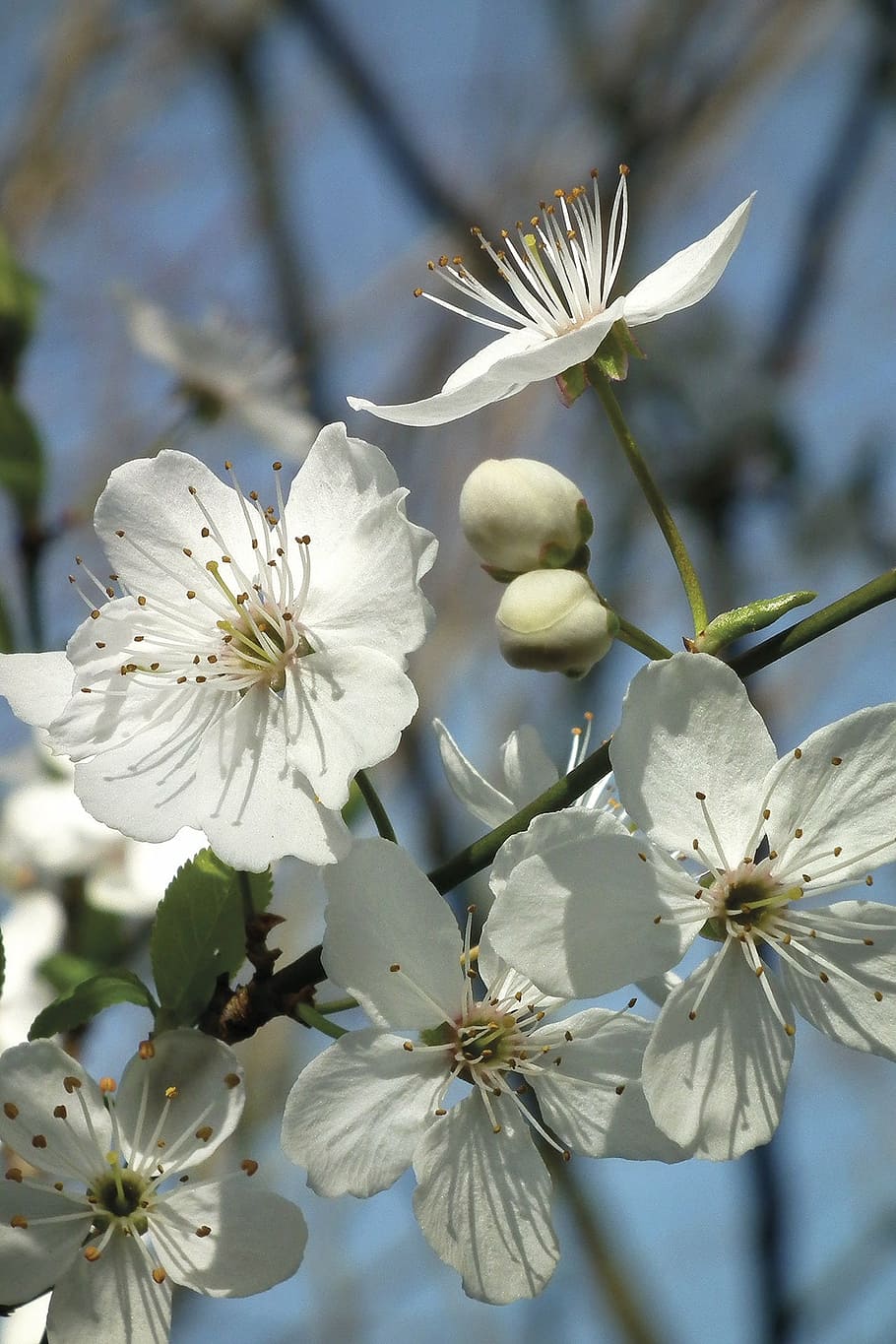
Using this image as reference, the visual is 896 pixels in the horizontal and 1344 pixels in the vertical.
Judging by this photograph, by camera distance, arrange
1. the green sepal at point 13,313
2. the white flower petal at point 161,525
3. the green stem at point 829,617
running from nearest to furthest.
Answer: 1. the green stem at point 829,617
2. the white flower petal at point 161,525
3. the green sepal at point 13,313

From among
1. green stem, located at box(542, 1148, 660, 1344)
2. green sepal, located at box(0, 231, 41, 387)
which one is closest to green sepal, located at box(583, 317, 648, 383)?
green sepal, located at box(0, 231, 41, 387)

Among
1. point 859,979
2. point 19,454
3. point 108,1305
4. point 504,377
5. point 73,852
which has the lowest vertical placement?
point 859,979

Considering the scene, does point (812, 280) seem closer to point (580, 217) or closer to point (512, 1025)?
point (580, 217)

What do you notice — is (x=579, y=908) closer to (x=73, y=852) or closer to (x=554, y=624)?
(x=554, y=624)

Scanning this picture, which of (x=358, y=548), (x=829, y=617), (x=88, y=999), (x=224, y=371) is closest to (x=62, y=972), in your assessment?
(x=88, y=999)

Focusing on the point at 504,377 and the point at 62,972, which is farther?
the point at 62,972

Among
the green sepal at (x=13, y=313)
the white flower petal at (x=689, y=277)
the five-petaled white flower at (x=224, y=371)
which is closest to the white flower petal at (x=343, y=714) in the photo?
the white flower petal at (x=689, y=277)

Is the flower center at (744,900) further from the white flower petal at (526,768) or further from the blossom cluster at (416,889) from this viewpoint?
the white flower petal at (526,768)
